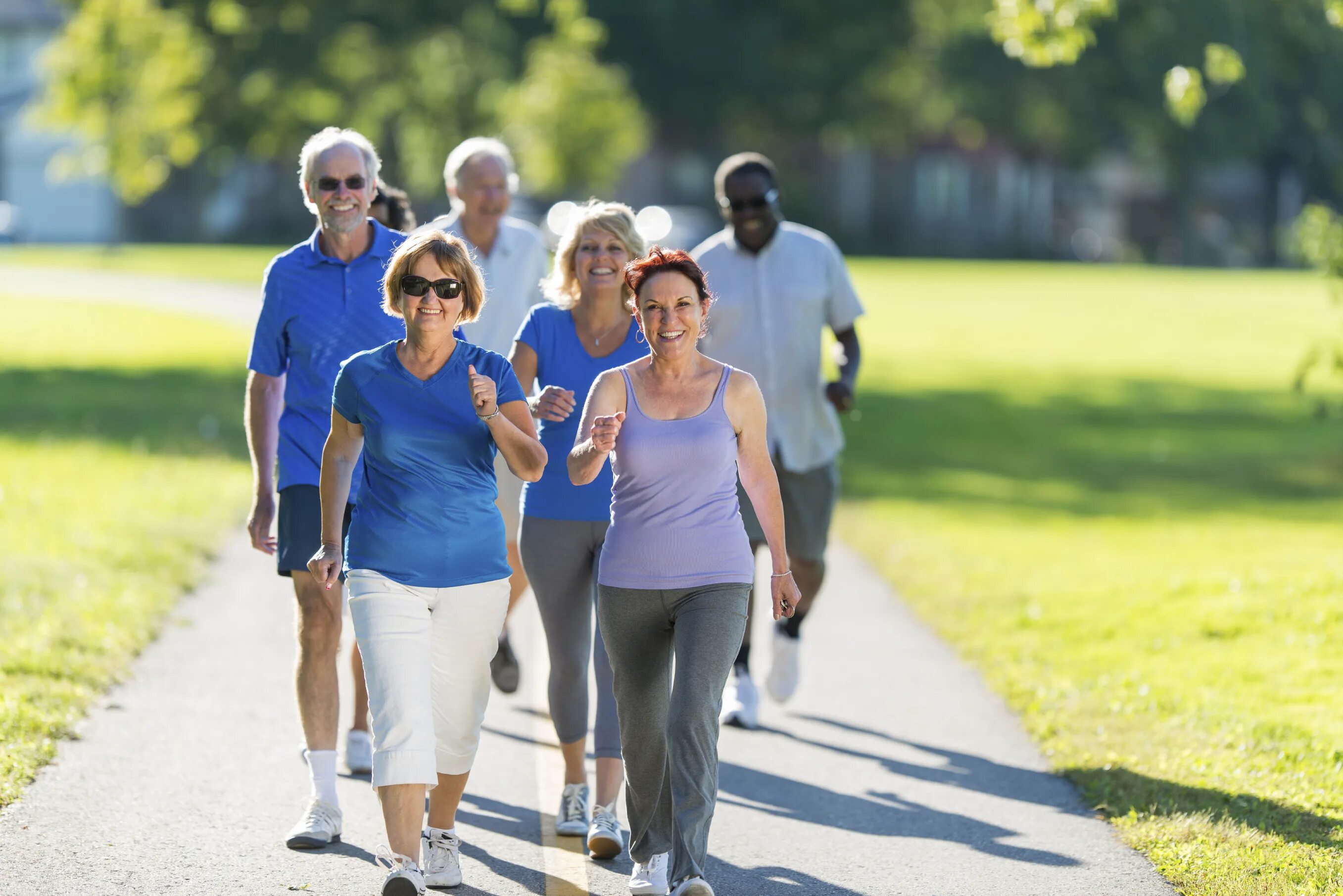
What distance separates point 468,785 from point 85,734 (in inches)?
64.0

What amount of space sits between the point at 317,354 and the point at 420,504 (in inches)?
44.4

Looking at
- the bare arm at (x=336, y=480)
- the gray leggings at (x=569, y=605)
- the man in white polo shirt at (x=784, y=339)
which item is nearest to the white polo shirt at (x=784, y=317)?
the man in white polo shirt at (x=784, y=339)

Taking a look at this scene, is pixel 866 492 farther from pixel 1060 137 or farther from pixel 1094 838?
pixel 1060 137

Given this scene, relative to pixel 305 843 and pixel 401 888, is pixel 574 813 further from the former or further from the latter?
pixel 401 888

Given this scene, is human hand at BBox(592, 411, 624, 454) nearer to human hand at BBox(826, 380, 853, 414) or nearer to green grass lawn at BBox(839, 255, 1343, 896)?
green grass lawn at BBox(839, 255, 1343, 896)

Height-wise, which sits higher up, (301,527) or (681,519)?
(681,519)

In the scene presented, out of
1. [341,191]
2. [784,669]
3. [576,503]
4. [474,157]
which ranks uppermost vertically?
[474,157]

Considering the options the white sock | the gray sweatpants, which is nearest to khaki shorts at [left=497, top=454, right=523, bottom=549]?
the white sock

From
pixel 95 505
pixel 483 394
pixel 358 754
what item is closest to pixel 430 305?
pixel 483 394

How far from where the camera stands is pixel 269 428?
6.32 m

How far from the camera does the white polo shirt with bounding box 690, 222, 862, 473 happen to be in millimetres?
7855

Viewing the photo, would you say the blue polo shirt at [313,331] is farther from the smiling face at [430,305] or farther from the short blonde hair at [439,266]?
the smiling face at [430,305]

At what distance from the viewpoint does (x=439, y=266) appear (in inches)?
205

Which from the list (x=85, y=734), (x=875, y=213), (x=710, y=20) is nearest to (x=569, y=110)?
(x=710, y=20)
